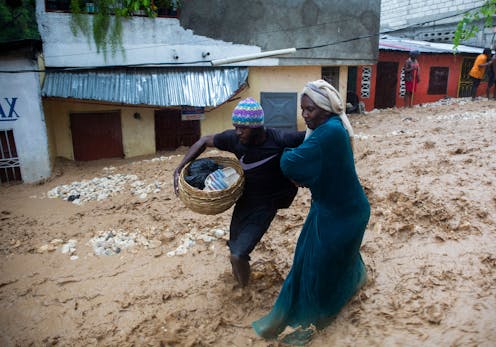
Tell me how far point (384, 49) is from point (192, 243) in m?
12.2

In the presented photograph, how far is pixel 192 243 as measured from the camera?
477 centimetres

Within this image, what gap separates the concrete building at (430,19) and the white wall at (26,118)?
14951mm

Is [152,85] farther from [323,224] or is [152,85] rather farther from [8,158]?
[323,224]

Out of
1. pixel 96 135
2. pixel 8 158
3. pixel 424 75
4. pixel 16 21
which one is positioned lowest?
pixel 8 158

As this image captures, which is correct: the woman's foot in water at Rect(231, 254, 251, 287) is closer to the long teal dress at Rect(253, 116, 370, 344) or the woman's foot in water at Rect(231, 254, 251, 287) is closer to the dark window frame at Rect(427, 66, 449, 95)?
the long teal dress at Rect(253, 116, 370, 344)

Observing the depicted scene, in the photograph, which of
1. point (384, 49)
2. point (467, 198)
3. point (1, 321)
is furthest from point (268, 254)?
point (384, 49)

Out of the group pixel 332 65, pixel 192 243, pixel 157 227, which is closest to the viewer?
pixel 192 243

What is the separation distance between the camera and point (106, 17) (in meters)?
8.62

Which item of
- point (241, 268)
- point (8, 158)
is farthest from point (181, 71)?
point (241, 268)

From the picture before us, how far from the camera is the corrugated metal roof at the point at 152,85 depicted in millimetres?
8445

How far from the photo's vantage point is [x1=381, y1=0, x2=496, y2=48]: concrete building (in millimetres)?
17375

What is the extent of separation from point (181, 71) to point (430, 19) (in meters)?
15.0

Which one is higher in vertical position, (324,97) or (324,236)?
(324,97)

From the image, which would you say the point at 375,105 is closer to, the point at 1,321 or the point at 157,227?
the point at 157,227
